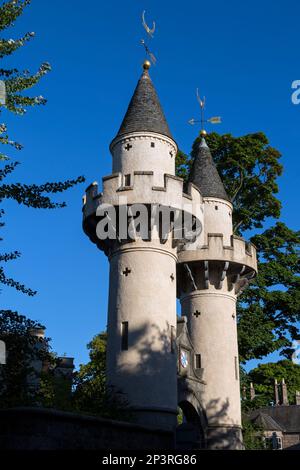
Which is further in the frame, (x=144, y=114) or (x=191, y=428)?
(x=191, y=428)

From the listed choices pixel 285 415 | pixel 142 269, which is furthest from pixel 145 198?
pixel 285 415

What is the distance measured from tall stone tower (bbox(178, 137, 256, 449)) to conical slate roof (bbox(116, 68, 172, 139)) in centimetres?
434

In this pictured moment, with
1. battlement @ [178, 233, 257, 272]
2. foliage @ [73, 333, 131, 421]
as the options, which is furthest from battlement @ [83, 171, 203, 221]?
foliage @ [73, 333, 131, 421]

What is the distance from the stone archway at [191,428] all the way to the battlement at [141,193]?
690cm

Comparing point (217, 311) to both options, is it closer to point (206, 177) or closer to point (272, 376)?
point (206, 177)

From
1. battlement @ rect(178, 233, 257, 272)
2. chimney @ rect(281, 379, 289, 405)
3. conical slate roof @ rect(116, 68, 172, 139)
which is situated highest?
conical slate roof @ rect(116, 68, 172, 139)

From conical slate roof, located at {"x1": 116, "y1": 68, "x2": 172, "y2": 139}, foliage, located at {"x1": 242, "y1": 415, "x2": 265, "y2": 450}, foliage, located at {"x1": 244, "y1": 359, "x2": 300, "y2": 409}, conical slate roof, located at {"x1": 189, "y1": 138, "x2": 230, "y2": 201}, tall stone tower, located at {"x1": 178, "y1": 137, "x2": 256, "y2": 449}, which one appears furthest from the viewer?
foliage, located at {"x1": 244, "y1": 359, "x2": 300, "y2": 409}

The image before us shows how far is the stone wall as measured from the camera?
980 cm

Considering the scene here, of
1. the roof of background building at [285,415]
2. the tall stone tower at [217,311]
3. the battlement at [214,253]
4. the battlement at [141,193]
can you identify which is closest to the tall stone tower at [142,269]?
the battlement at [141,193]

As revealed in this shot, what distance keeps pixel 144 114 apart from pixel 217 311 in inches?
314

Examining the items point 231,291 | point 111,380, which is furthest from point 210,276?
point 111,380

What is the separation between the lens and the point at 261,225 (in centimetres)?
2955

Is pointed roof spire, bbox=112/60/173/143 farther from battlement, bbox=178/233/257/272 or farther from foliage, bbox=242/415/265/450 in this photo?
foliage, bbox=242/415/265/450

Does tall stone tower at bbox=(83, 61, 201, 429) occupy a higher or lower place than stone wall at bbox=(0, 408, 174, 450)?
higher
